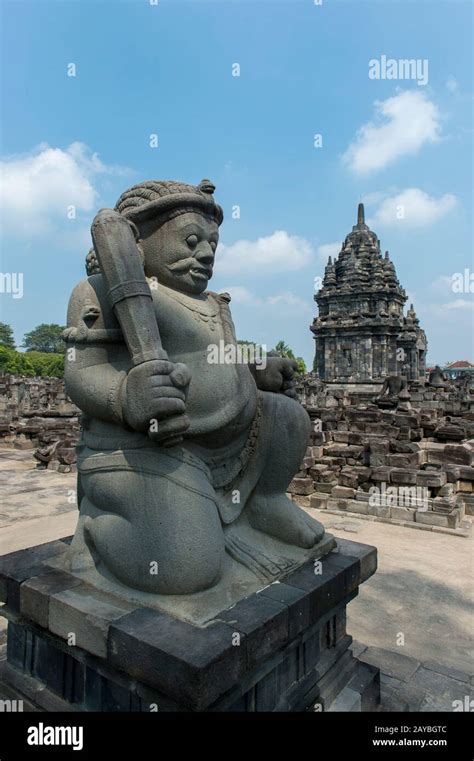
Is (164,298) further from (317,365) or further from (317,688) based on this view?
(317,365)

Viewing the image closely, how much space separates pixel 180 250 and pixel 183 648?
6.56ft

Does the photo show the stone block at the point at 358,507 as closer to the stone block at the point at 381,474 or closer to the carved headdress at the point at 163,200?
the stone block at the point at 381,474

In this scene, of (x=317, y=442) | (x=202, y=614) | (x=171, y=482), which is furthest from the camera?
(x=317, y=442)

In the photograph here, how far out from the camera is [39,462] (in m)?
12.0

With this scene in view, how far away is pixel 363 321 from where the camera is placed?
39.2 metres

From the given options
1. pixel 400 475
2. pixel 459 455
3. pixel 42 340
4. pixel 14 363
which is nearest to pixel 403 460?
pixel 400 475

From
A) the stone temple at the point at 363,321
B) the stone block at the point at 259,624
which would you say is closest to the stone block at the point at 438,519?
the stone block at the point at 259,624

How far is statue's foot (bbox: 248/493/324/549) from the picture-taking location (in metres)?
2.94

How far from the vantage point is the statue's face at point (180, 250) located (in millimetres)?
2689

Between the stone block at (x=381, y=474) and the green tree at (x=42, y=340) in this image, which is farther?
the green tree at (x=42, y=340)

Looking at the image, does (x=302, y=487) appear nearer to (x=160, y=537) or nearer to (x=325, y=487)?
(x=325, y=487)

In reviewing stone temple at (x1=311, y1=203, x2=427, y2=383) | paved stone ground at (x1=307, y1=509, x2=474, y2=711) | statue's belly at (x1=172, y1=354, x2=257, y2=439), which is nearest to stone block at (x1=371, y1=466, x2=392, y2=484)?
paved stone ground at (x1=307, y1=509, x2=474, y2=711)
